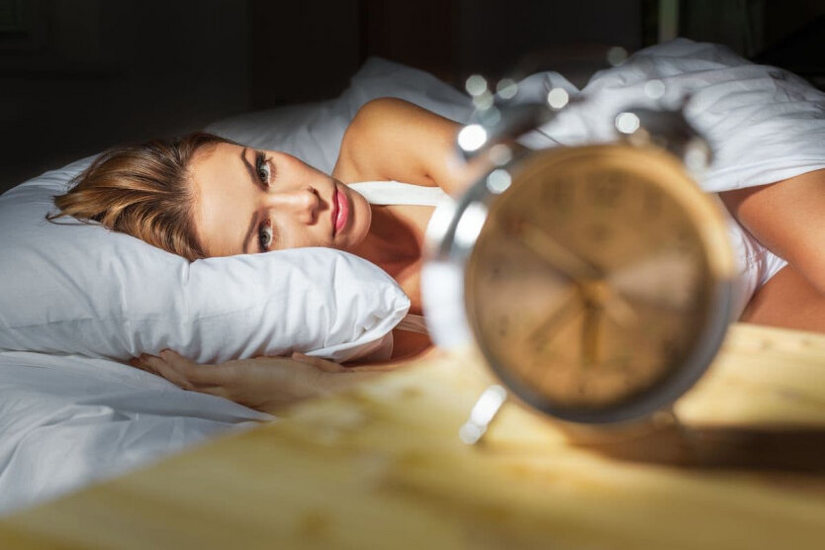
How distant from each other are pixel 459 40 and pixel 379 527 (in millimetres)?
1998

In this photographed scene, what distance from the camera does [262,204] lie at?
1186 mm

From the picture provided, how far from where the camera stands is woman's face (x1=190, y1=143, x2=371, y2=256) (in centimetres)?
118

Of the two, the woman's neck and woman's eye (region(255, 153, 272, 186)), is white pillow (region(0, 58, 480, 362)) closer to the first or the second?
woman's eye (region(255, 153, 272, 186))

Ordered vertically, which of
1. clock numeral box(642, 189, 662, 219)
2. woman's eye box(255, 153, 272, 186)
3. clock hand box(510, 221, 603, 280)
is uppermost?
clock numeral box(642, 189, 662, 219)

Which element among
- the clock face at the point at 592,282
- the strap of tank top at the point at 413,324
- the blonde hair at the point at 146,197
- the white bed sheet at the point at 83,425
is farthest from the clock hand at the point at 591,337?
the blonde hair at the point at 146,197

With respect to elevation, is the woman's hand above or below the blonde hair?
below

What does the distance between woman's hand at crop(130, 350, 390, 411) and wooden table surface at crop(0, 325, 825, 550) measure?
400 millimetres

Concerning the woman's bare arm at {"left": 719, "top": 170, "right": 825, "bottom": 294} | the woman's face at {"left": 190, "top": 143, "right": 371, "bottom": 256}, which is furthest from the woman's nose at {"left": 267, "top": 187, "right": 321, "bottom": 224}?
the woman's bare arm at {"left": 719, "top": 170, "right": 825, "bottom": 294}

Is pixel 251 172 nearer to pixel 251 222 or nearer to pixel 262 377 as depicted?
Result: pixel 251 222

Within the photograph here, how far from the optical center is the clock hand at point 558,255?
473mm

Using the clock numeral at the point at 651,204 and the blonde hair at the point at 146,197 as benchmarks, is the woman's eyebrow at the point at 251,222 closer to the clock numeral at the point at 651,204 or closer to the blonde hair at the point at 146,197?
the blonde hair at the point at 146,197

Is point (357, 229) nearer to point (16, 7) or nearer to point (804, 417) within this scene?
point (16, 7)

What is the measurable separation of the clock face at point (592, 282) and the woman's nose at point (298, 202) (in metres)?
0.75

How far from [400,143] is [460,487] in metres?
1.08
